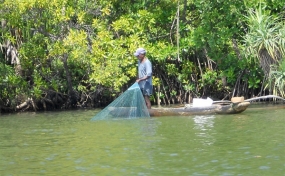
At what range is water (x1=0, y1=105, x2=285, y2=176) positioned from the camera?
348 inches

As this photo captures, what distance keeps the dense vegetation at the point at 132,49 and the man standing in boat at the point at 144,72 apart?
2.68 m

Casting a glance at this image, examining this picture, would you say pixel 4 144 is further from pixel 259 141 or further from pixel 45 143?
pixel 259 141

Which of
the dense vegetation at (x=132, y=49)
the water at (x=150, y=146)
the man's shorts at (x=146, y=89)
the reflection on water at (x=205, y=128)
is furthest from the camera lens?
the dense vegetation at (x=132, y=49)

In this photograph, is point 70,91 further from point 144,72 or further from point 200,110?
point 200,110

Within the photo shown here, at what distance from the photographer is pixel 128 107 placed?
15055 millimetres

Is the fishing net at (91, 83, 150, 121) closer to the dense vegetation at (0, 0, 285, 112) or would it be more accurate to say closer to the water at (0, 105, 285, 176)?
the water at (0, 105, 285, 176)

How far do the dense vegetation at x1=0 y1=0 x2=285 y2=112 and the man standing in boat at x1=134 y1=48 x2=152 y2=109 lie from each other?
2683mm

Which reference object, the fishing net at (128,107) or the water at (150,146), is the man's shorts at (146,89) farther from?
the water at (150,146)

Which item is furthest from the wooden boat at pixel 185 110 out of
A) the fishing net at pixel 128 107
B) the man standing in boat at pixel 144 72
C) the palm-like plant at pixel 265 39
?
the palm-like plant at pixel 265 39

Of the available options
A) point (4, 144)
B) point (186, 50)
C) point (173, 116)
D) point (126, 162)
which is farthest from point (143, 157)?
point (186, 50)

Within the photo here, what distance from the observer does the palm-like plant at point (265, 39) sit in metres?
17.3

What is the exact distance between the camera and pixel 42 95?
63.3ft

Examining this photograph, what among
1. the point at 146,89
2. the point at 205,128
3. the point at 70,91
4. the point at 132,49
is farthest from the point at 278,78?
the point at 70,91

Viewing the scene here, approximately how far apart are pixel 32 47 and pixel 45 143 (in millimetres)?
7224
